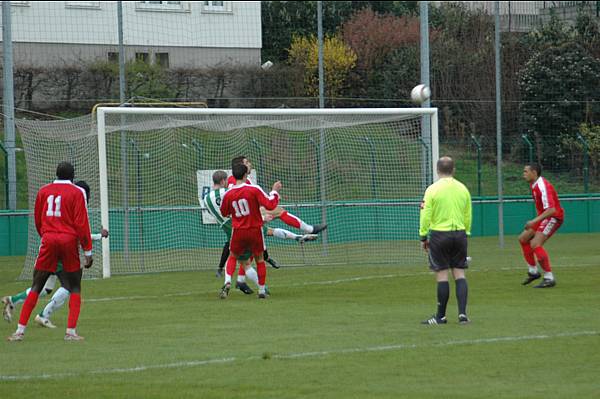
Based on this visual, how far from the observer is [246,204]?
623 inches

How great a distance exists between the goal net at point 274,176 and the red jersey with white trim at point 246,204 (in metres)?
5.68

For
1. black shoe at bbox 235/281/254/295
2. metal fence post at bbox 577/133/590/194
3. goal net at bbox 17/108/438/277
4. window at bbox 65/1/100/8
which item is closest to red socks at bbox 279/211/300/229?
goal net at bbox 17/108/438/277

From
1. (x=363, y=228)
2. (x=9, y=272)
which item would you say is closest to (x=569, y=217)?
(x=363, y=228)

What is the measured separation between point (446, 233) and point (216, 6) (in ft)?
79.5

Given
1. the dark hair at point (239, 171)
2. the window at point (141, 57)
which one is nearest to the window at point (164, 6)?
the window at point (141, 57)

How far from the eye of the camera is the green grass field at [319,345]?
8.98m

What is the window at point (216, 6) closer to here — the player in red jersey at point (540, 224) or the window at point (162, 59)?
the window at point (162, 59)

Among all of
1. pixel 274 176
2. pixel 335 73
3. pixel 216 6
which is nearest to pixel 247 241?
pixel 274 176

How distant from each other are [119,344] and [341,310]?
12.1 feet

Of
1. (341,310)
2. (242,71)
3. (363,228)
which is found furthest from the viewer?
(242,71)

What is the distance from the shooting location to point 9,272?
21.9m

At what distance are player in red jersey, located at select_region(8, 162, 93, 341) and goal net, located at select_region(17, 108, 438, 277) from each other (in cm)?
930

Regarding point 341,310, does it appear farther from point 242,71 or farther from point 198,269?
point 242,71

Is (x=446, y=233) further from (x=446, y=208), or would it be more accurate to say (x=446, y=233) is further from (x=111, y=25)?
(x=111, y=25)
